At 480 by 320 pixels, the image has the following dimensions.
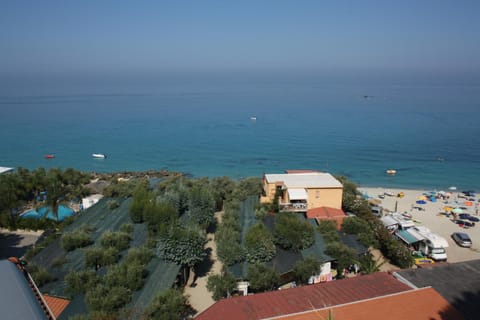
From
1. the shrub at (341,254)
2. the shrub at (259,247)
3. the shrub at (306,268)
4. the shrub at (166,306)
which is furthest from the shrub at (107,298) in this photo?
the shrub at (341,254)

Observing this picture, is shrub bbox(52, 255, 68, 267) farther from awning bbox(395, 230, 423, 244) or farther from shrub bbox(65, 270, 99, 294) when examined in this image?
awning bbox(395, 230, 423, 244)

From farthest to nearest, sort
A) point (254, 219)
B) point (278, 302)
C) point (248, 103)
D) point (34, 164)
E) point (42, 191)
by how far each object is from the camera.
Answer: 1. point (248, 103)
2. point (34, 164)
3. point (42, 191)
4. point (254, 219)
5. point (278, 302)

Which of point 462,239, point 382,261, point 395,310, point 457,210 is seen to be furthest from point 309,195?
point 457,210

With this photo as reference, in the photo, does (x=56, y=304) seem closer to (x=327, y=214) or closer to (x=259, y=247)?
(x=259, y=247)

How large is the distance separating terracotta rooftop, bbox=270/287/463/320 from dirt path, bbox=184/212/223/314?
4.17 m

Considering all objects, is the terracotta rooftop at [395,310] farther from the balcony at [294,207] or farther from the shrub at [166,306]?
the balcony at [294,207]

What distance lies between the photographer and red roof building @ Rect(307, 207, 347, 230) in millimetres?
17766

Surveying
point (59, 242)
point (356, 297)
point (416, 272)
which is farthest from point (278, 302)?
point (59, 242)

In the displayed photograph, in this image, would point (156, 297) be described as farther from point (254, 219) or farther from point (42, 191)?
point (42, 191)

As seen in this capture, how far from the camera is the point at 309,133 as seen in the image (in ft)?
192

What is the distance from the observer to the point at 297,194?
735 inches

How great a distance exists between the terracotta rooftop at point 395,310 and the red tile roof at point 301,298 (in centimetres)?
51

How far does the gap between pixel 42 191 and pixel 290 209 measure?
16781 millimetres

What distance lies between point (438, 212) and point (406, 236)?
8149 mm
